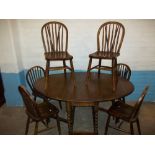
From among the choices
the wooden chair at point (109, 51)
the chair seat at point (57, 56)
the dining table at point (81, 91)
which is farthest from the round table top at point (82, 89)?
the chair seat at point (57, 56)

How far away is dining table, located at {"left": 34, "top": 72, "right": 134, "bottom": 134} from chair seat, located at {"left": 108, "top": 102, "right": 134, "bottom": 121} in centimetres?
25

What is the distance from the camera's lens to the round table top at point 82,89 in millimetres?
2350

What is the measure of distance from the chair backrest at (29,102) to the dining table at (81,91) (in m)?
0.23

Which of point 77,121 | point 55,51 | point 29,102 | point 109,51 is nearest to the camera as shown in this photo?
point 29,102

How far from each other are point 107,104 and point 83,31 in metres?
1.56

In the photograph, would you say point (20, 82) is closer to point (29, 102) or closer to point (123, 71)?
point (29, 102)

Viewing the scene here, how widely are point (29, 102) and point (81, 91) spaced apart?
69 centimetres

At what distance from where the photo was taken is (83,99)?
90.7 inches

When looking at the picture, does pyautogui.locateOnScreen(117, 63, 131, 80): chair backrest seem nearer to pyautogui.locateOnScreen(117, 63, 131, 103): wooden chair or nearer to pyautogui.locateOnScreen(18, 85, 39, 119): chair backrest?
pyautogui.locateOnScreen(117, 63, 131, 103): wooden chair

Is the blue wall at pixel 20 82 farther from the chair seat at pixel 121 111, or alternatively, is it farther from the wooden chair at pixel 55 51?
the chair seat at pixel 121 111

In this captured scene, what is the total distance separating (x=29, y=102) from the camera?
2246 mm

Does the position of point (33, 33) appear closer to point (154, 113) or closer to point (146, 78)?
point (146, 78)

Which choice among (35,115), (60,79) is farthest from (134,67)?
(35,115)

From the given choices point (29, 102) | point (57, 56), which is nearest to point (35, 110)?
point (29, 102)
